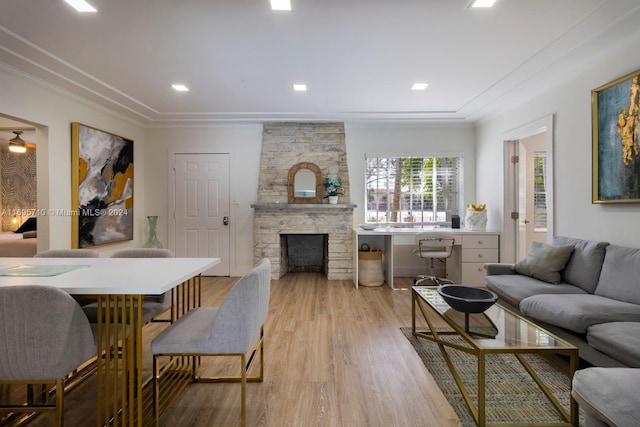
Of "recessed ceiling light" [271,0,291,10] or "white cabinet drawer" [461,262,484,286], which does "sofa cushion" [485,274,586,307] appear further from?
"recessed ceiling light" [271,0,291,10]

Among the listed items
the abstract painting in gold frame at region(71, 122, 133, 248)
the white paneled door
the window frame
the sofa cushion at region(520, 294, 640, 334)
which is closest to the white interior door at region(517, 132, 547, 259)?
the window frame

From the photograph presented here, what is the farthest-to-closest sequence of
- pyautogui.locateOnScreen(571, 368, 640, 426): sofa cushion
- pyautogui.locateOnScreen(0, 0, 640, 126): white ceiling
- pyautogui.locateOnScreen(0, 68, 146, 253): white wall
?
pyautogui.locateOnScreen(0, 68, 146, 253): white wall, pyautogui.locateOnScreen(0, 0, 640, 126): white ceiling, pyautogui.locateOnScreen(571, 368, 640, 426): sofa cushion

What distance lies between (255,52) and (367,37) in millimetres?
1020

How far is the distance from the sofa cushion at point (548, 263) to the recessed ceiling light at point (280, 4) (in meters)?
3.13

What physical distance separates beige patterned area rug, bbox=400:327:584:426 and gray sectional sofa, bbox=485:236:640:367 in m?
0.28

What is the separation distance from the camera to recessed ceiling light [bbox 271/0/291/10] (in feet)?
6.87

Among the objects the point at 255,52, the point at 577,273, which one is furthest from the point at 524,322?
the point at 255,52

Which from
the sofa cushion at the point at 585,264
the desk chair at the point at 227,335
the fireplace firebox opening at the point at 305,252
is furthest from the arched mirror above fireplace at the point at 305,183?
the desk chair at the point at 227,335

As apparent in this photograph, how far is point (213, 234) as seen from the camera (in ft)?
17.0

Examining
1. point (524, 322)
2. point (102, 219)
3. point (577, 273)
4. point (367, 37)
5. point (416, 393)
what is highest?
point (367, 37)

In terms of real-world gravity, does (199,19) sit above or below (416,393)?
above

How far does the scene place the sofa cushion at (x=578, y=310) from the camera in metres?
2.02

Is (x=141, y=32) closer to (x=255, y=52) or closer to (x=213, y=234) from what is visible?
(x=255, y=52)

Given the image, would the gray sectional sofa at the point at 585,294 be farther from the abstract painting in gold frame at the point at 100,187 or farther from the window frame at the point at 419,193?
the abstract painting in gold frame at the point at 100,187
